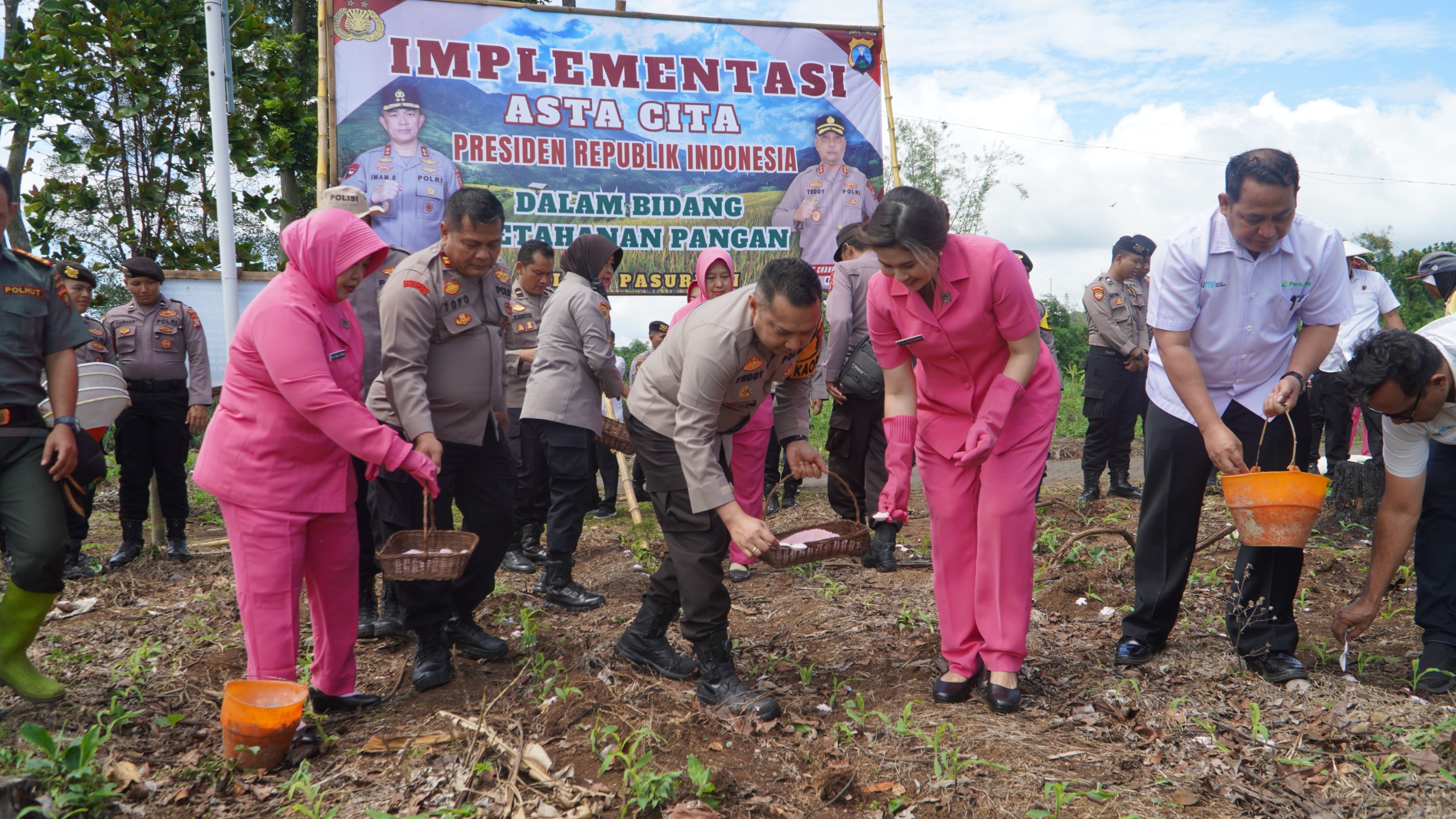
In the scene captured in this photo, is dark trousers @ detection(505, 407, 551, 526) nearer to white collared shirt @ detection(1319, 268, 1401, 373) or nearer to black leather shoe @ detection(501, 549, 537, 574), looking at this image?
black leather shoe @ detection(501, 549, 537, 574)

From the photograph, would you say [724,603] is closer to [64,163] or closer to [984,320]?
[984,320]

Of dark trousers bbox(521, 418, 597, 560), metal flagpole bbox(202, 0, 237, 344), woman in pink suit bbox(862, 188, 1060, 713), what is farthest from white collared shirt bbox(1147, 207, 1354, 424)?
metal flagpole bbox(202, 0, 237, 344)

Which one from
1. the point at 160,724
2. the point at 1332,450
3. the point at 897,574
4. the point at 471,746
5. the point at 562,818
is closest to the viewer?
the point at 562,818

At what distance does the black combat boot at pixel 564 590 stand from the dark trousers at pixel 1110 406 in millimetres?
4343

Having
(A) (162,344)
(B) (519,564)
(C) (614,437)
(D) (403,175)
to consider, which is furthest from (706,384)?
(D) (403,175)

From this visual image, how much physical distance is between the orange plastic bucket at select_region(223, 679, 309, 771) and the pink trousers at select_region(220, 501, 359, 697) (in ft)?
0.35

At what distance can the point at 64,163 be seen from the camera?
8.51 m

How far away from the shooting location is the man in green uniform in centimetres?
324

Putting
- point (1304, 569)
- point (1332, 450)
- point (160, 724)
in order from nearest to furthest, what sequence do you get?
1. point (160, 724)
2. point (1304, 569)
3. point (1332, 450)

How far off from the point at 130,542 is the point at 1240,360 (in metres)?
6.60

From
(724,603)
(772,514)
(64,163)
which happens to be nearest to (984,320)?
(724,603)

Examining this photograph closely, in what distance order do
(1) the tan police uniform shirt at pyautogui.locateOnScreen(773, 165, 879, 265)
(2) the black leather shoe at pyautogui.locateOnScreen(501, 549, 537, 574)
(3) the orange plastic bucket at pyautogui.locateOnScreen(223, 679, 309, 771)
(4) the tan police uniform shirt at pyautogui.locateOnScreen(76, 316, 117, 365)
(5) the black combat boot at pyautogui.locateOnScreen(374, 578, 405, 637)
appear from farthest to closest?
(1) the tan police uniform shirt at pyautogui.locateOnScreen(773, 165, 879, 265) → (4) the tan police uniform shirt at pyautogui.locateOnScreen(76, 316, 117, 365) → (2) the black leather shoe at pyautogui.locateOnScreen(501, 549, 537, 574) → (5) the black combat boot at pyautogui.locateOnScreen(374, 578, 405, 637) → (3) the orange plastic bucket at pyautogui.locateOnScreen(223, 679, 309, 771)

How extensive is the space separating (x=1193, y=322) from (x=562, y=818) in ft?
8.88

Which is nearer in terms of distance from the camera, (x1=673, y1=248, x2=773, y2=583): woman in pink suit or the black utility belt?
(x1=673, y1=248, x2=773, y2=583): woman in pink suit
